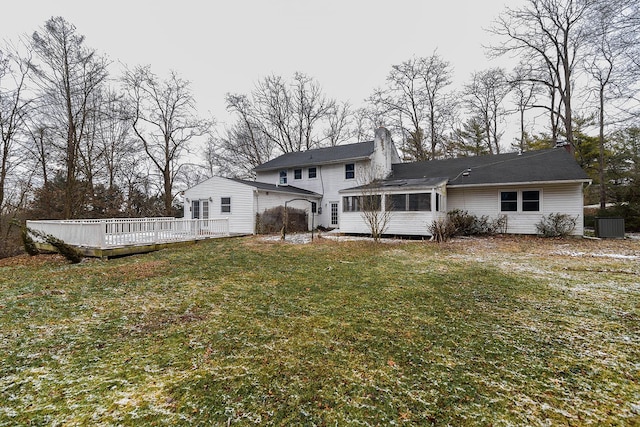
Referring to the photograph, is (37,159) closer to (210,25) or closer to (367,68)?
(210,25)

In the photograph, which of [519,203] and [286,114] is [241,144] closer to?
[286,114]

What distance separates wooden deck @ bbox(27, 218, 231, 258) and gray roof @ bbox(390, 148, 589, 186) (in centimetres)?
1344

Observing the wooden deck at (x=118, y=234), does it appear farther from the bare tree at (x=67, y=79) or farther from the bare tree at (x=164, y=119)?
the bare tree at (x=164, y=119)

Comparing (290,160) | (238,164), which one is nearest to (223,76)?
(238,164)

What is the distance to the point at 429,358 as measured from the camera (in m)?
2.66

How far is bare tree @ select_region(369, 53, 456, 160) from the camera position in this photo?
76.5 ft

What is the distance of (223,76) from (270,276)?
2585 cm

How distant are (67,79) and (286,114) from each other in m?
16.6

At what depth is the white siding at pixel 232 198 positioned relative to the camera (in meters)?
14.9

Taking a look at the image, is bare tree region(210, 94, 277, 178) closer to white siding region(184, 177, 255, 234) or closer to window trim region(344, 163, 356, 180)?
white siding region(184, 177, 255, 234)

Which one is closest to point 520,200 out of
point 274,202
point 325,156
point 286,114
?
point 325,156

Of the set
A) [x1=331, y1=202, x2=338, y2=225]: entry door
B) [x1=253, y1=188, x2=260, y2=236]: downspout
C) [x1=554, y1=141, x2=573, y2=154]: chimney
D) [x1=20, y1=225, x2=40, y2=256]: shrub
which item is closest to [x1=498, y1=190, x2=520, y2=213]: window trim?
[x1=554, y1=141, x2=573, y2=154]: chimney

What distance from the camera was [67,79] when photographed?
14.0 metres

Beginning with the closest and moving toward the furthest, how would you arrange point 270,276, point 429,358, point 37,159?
1. point 429,358
2. point 270,276
3. point 37,159
